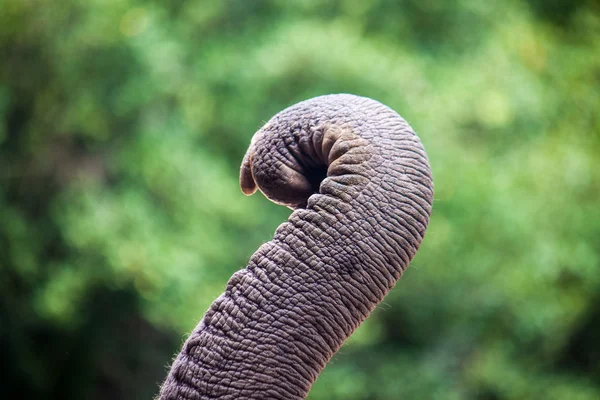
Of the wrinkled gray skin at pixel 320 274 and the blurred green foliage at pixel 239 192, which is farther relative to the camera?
the blurred green foliage at pixel 239 192

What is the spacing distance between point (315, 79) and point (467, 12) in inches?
72.2

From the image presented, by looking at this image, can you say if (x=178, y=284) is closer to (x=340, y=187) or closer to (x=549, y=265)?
(x=549, y=265)

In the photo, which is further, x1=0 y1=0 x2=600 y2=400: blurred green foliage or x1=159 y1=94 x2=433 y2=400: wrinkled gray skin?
x1=0 y1=0 x2=600 y2=400: blurred green foliage

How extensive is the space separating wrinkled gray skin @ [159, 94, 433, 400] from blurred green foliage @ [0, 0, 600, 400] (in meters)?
2.86

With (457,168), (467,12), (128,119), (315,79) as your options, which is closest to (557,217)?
(457,168)

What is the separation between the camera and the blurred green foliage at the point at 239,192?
4426 mm

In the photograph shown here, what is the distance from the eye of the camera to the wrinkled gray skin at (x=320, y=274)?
106 cm

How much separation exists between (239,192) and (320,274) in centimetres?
361

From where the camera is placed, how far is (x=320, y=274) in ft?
3.48

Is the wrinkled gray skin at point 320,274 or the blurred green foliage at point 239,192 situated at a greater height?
the blurred green foliage at point 239,192

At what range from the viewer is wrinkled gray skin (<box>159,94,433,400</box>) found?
106cm

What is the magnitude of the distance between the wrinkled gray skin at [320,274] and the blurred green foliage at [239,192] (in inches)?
113

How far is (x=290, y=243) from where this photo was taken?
1093 millimetres

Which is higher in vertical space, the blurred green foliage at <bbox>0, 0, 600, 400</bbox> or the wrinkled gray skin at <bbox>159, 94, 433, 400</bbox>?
the blurred green foliage at <bbox>0, 0, 600, 400</bbox>
